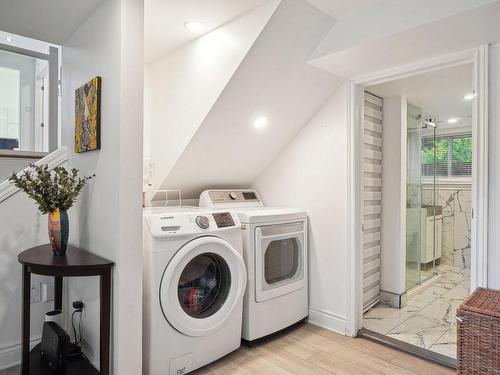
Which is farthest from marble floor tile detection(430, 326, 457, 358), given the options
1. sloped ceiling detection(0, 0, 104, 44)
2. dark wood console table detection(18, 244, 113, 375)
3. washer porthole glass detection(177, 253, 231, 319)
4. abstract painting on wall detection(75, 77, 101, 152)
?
sloped ceiling detection(0, 0, 104, 44)

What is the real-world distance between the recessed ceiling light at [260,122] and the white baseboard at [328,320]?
5.16 ft

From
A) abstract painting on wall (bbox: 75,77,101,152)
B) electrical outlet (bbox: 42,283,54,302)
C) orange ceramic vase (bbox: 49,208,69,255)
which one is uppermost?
abstract painting on wall (bbox: 75,77,101,152)

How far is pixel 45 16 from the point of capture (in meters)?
2.06

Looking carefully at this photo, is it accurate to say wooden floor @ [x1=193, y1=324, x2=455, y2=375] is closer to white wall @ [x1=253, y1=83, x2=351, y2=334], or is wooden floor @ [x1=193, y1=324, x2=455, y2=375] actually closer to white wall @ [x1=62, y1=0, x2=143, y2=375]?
white wall @ [x1=253, y1=83, x2=351, y2=334]

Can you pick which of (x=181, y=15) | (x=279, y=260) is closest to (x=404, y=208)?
(x=279, y=260)

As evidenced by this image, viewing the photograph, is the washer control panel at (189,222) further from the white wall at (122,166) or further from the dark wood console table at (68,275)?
the dark wood console table at (68,275)

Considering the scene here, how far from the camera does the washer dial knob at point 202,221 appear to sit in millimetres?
2070

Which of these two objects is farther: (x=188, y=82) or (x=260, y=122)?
(x=260, y=122)

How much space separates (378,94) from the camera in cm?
315

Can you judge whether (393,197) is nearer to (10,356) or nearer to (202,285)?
(202,285)

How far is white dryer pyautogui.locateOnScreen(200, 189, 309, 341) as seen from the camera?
2.36 metres

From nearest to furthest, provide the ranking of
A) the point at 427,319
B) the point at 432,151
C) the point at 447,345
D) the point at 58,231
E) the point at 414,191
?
the point at 58,231
the point at 447,345
the point at 427,319
the point at 414,191
the point at 432,151

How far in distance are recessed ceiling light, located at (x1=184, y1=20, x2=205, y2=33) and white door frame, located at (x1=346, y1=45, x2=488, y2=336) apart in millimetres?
1192

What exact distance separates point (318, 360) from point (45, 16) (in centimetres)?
279
